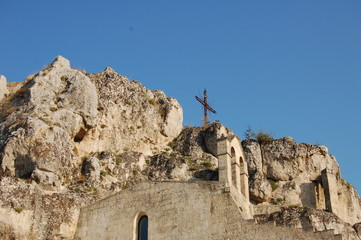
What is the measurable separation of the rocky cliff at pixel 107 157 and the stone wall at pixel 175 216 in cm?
148

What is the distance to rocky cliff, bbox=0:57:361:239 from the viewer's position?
30.3 m

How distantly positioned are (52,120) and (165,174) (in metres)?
6.96

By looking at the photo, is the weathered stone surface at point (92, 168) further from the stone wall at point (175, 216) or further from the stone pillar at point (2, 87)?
the stone pillar at point (2, 87)

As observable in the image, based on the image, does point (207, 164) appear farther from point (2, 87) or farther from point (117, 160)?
point (2, 87)

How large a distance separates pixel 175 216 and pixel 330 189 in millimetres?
11293

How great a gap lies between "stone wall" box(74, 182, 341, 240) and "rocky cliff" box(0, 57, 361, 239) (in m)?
1.48

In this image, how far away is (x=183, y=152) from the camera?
38500mm

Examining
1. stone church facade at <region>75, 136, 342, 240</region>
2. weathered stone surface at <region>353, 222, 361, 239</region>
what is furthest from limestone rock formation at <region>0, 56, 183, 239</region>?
weathered stone surface at <region>353, 222, 361, 239</region>

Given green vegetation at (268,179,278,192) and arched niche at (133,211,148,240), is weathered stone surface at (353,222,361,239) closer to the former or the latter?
green vegetation at (268,179,278,192)

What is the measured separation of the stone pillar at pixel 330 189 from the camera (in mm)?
34938

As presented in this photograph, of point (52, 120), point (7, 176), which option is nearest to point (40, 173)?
point (7, 176)

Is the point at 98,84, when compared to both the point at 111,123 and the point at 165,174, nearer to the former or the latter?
the point at 111,123

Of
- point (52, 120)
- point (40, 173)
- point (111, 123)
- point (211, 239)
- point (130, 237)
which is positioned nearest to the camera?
point (211, 239)

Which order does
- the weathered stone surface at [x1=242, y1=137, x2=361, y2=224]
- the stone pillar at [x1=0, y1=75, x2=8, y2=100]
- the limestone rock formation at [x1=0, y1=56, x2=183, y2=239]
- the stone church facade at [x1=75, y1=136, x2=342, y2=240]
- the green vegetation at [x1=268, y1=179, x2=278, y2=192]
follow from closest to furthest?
1. the stone church facade at [x1=75, y1=136, x2=342, y2=240]
2. the limestone rock formation at [x1=0, y1=56, x2=183, y2=239]
3. the weathered stone surface at [x1=242, y1=137, x2=361, y2=224]
4. the green vegetation at [x1=268, y1=179, x2=278, y2=192]
5. the stone pillar at [x1=0, y1=75, x2=8, y2=100]
